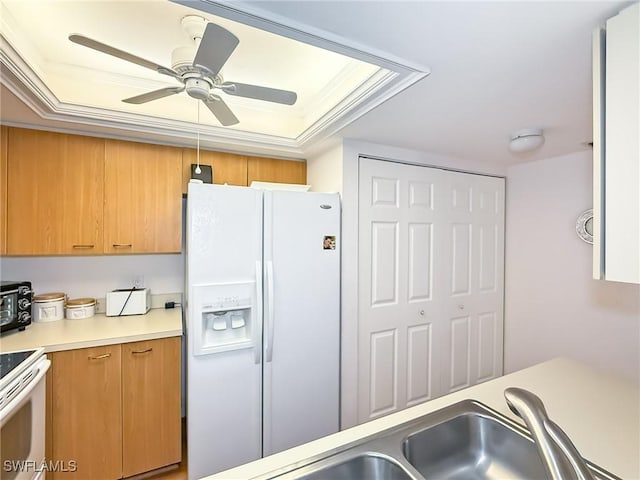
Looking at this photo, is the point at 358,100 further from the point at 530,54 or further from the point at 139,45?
the point at 139,45

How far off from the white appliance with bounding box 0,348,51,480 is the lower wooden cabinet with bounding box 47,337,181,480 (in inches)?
5.1

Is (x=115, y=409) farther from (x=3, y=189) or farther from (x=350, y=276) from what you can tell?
(x=350, y=276)

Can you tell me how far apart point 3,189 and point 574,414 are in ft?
9.89

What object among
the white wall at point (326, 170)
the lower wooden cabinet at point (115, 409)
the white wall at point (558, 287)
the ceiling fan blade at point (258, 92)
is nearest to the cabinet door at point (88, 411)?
the lower wooden cabinet at point (115, 409)

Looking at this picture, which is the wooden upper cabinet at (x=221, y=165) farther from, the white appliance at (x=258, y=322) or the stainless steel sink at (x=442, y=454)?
the stainless steel sink at (x=442, y=454)

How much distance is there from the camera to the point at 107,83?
1.90 metres

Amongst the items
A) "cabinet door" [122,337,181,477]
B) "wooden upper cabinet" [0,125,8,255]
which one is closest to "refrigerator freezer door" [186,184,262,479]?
"cabinet door" [122,337,181,477]

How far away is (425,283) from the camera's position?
7.82ft

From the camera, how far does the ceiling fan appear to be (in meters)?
1.05

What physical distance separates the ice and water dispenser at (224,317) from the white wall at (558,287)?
7.88ft

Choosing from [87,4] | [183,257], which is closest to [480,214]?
[183,257]

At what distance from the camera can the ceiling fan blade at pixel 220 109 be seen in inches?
56.5

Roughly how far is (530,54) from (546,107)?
0.59 m

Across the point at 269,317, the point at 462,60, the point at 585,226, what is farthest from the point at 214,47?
the point at 585,226
